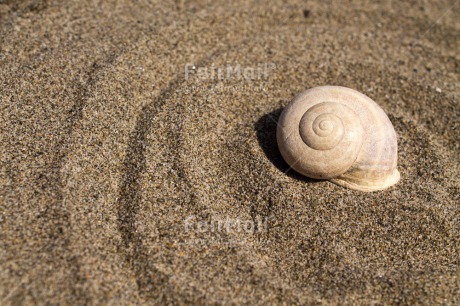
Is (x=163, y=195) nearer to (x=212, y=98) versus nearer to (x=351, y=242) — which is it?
(x=212, y=98)

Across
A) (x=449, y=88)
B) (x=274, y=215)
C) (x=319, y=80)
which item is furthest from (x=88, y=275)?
(x=449, y=88)
